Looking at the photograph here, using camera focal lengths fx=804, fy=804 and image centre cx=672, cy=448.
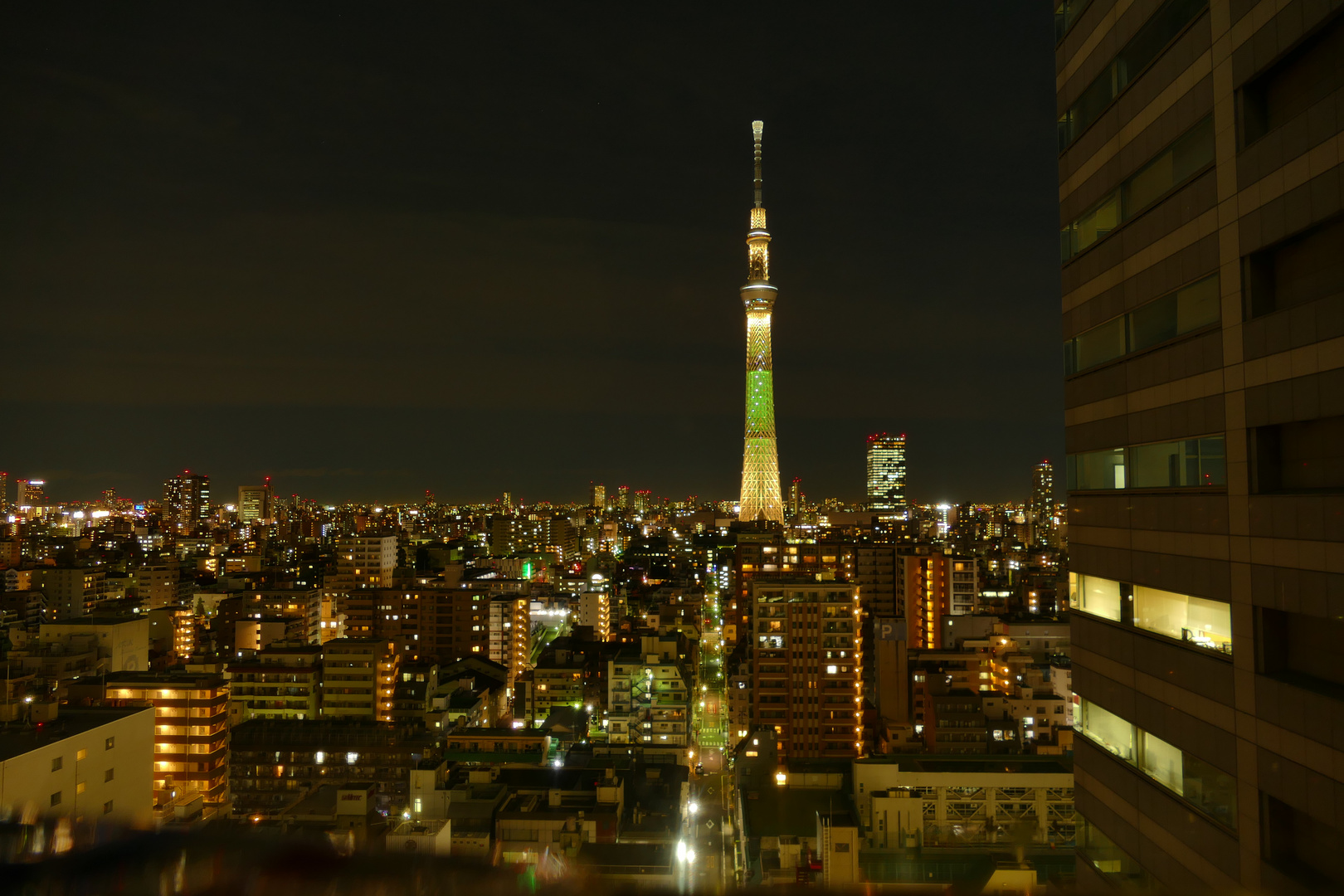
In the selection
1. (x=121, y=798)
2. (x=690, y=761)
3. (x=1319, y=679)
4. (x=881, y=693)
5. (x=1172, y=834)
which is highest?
(x=1319, y=679)

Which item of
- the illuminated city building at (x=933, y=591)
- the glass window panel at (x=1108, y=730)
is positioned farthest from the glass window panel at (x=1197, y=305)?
the illuminated city building at (x=933, y=591)

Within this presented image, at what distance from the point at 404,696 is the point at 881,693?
445 inches

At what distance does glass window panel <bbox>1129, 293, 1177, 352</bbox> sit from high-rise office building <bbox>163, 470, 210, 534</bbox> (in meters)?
93.8

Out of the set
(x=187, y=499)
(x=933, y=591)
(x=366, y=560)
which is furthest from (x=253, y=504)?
(x=933, y=591)

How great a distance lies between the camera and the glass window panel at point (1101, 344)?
14.7 ft

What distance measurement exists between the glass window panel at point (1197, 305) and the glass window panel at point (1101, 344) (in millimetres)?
516

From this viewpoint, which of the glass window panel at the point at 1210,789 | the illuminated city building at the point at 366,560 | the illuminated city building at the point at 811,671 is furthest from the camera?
the illuminated city building at the point at 366,560

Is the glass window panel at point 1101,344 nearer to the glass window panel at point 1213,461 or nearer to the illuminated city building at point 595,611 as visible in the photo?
the glass window panel at point 1213,461

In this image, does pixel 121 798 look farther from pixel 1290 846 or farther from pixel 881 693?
pixel 881 693

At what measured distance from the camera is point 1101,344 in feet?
15.4

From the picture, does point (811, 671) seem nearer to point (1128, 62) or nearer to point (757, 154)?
point (1128, 62)

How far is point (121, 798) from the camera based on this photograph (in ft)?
30.7

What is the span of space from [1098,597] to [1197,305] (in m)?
1.86

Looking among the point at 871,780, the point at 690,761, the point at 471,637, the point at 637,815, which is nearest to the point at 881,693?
the point at 690,761
